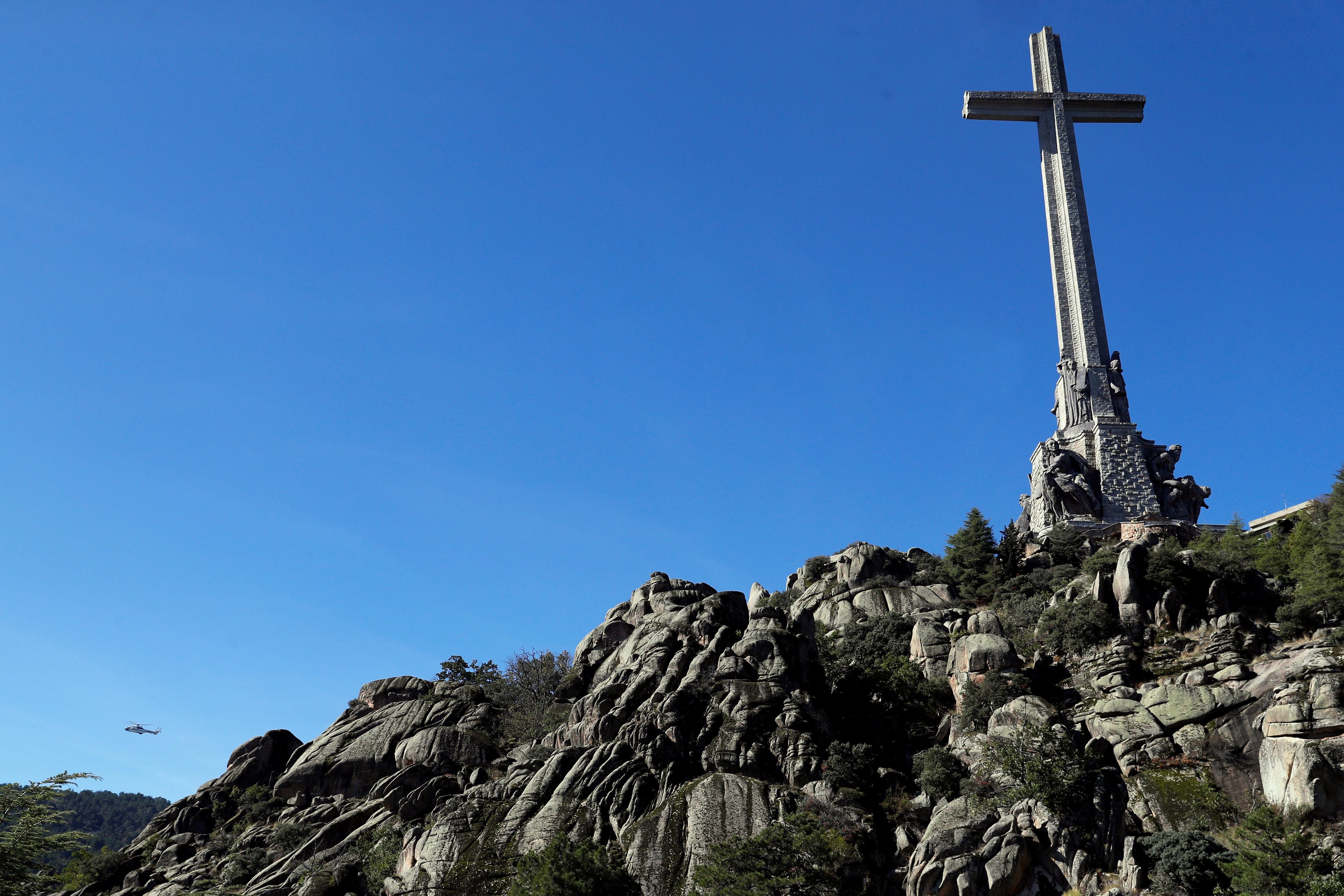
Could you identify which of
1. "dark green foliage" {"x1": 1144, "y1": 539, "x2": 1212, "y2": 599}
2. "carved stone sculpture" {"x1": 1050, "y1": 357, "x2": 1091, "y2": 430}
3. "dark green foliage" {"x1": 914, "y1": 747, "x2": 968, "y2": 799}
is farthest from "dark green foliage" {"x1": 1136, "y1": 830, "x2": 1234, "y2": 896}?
"carved stone sculpture" {"x1": 1050, "y1": 357, "x2": 1091, "y2": 430}

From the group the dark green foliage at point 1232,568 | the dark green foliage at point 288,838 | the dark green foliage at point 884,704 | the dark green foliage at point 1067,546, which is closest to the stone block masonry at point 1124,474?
the dark green foliage at point 1067,546

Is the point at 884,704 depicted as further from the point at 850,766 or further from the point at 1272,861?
the point at 1272,861

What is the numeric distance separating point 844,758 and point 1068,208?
5236 centimetres

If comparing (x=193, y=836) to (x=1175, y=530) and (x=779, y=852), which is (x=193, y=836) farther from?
(x=1175, y=530)

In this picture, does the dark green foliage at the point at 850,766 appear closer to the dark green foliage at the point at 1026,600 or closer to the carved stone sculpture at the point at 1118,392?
the dark green foliage at the point at 1026,600

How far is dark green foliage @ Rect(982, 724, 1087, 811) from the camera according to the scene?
3894 cm

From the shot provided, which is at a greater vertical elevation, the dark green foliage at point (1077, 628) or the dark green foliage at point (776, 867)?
the dark green foliage at point (1077, 628)

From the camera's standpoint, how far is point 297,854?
48.2 meters

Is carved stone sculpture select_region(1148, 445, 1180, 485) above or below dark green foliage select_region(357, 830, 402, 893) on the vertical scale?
above

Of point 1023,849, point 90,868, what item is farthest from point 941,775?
point 90,868

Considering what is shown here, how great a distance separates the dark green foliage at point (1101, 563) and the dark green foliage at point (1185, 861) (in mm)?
19145

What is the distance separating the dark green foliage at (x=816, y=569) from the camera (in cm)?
7231

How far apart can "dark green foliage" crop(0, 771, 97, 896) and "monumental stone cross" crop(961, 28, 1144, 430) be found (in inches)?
2428

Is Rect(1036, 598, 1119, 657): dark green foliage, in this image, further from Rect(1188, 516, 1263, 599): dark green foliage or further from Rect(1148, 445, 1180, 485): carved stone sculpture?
Rect(1148, 445, 1180, 485): carved stone sculpture
